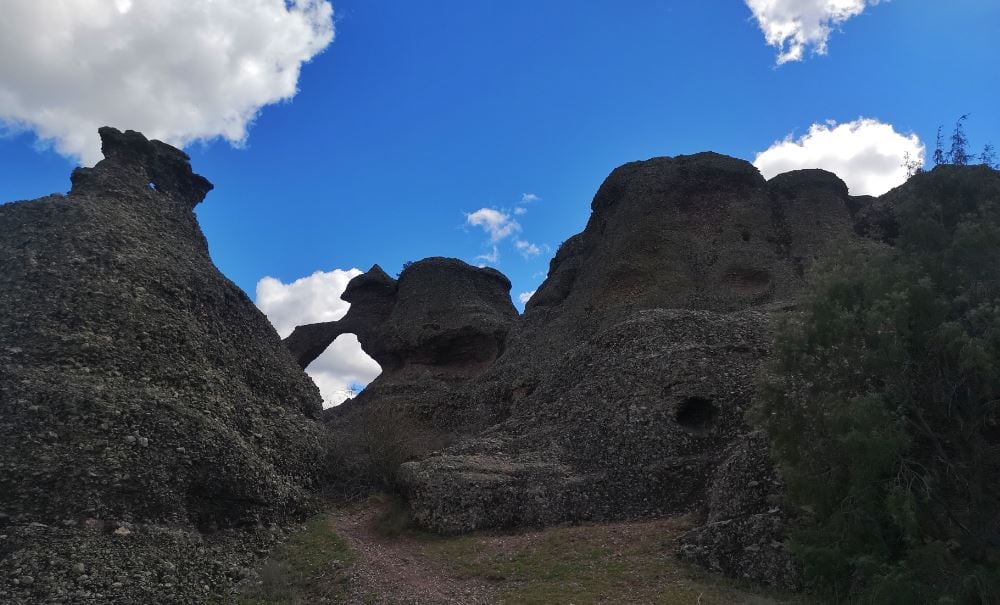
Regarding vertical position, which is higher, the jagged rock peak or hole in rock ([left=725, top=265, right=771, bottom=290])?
the jagged rock peak

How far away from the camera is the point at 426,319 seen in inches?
2103

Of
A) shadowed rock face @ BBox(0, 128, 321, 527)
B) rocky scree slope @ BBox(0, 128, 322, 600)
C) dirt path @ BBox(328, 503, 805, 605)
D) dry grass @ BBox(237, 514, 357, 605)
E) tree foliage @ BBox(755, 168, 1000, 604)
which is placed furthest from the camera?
shadowed rock face @ BBox(0, 128, 321, 527)

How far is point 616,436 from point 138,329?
46.9 feet

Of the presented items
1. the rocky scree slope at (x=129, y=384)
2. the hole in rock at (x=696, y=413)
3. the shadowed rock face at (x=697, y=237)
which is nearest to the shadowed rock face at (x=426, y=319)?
the shadowed rock face at (x=697, y=237)

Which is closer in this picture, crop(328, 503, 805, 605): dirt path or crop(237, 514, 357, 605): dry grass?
crop(328, 503, 805, 605): dirt path

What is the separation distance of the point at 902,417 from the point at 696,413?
11187mm

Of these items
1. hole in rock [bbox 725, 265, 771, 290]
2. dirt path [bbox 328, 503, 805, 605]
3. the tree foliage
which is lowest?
dirt path [bbox 328, 503, 805, 605]

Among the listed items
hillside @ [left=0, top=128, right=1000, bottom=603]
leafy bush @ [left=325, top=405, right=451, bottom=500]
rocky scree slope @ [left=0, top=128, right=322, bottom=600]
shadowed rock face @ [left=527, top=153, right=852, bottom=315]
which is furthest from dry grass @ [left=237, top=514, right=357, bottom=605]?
shadowed rock face @ [left=527, top=153, right=852, bottom=315]

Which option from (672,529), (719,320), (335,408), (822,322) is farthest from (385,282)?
(822,322)

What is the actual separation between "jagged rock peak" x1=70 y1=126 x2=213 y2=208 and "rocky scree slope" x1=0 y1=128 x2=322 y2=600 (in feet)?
0.31

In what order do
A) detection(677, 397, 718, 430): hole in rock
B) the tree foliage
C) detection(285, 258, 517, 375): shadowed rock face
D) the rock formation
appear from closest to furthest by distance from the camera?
the tree foliage → the rock formation → detection(677, 397, 718, 430): hole in rock → detection(285, 258, 517, 375): shadowed rock face

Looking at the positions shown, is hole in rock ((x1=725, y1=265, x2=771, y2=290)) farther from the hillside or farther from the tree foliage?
the tree foliage

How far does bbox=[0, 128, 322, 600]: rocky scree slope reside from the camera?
14.4m

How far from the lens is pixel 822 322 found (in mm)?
12523
